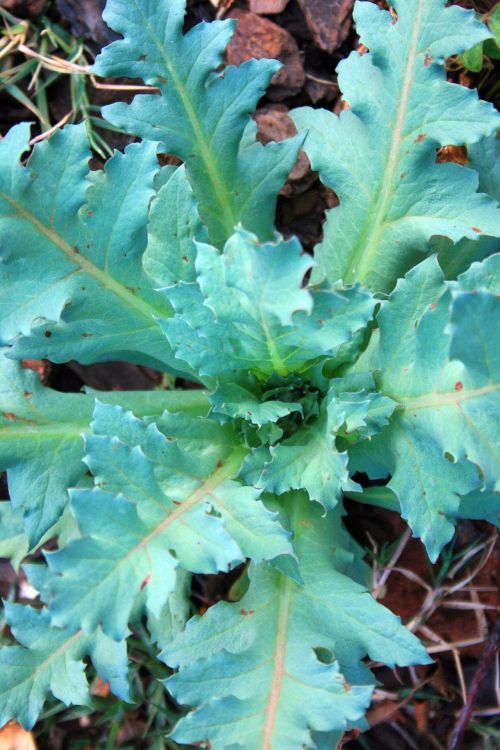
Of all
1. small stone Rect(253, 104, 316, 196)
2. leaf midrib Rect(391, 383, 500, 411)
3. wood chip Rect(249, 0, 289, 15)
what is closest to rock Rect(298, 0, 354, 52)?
wood chip Rect(249, 0, 289, 15)

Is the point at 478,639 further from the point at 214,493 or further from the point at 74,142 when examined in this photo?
the point at 74,142

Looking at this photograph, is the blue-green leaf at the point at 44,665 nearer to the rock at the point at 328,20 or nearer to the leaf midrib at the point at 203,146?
the leaf midrib at the point at 203,146

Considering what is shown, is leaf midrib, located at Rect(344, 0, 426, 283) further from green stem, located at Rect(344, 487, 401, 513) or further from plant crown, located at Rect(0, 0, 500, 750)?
green stem, located at Rect(344, 487, 401, 513)

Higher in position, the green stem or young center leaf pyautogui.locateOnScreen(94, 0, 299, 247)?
young center leaf pyautogui.locateOnScreen(94, 0, 299, 247)

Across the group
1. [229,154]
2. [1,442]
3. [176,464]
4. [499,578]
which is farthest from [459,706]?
[229,154]

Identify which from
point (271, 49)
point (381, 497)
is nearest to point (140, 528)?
point (381, 497)

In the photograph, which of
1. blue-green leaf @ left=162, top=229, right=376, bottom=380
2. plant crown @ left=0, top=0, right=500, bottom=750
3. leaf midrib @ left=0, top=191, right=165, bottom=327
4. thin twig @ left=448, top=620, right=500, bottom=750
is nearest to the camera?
blue-green leaf @ left=162, top=229, right=376, bottom=380

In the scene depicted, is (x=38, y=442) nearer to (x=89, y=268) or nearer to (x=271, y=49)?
(x=89, y=268)

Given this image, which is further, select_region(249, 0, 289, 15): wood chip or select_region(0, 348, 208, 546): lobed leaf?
select_region(249, 0, 289, 15): wood chip
